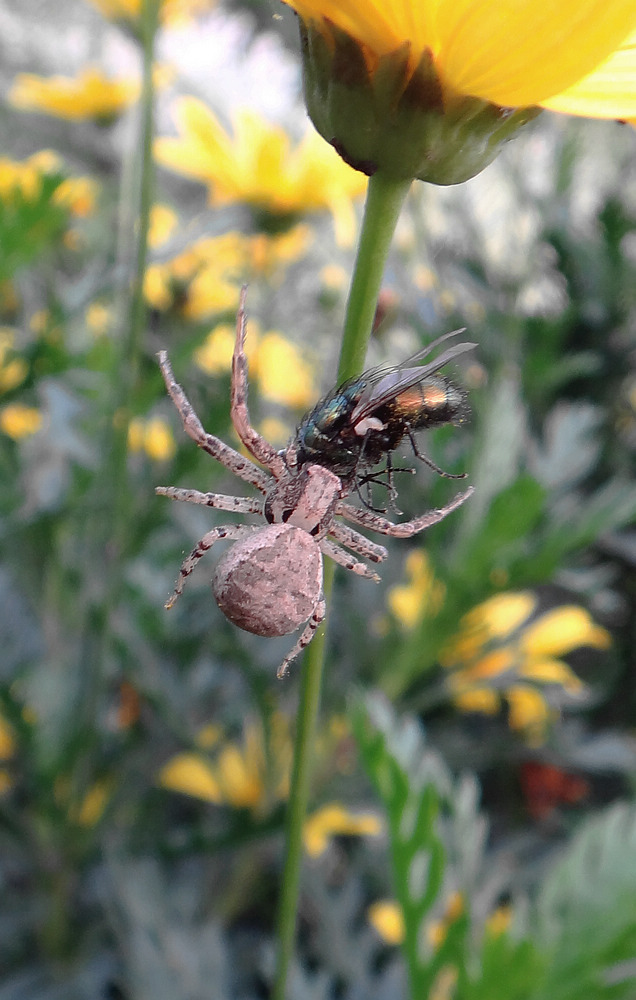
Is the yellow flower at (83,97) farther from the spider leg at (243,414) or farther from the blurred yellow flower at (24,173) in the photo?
the spider leg at (243,414)

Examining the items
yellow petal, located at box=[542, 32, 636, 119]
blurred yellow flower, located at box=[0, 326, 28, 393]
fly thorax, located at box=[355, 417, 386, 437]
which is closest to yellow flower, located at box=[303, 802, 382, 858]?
blurred yellow flower, located at box=[0, 326, 28, 393]

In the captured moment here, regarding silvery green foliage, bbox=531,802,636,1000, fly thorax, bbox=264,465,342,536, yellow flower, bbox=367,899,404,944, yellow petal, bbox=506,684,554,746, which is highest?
fly thorax, bbox=264,465,342,536

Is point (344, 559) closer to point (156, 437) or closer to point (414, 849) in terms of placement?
point (414, 849)

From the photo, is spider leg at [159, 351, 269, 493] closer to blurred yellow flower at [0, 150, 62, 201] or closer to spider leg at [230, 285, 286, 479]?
spider leg at [230, 285, 286, 479]

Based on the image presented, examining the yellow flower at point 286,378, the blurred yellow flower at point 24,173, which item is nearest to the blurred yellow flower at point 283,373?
the yellow flower at point 286,378

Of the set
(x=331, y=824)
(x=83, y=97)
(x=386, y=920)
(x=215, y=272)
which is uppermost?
(x=83, y=97)

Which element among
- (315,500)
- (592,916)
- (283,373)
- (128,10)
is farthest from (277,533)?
(283,373)

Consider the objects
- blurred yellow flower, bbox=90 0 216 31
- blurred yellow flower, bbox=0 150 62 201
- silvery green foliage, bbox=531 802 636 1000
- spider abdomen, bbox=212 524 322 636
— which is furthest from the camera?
blurred yellow flower, bbox=90 0 216 31
